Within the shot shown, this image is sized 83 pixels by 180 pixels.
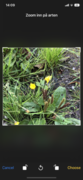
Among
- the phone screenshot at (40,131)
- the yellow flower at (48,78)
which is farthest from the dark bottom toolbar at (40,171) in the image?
the yellow flower at (48,78)

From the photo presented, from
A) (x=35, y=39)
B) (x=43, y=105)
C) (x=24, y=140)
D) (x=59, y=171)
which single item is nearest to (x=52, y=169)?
(x=59, y=171)

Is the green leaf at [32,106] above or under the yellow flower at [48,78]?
under

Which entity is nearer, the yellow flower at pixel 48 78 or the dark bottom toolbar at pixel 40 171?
the dark bottom toolbar at pixel 40 171

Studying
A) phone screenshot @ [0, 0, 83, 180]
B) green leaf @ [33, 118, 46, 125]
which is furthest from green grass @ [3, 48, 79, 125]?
phone screenshot @ [0, 0, 83, 180]

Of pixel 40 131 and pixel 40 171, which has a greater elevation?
pixel 40 131

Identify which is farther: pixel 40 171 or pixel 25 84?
pixel 25 84

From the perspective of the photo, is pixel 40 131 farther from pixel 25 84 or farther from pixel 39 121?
pixel 25 84

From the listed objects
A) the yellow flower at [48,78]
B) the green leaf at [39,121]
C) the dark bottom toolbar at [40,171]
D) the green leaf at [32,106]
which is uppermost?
the yellow flower at [48,78]

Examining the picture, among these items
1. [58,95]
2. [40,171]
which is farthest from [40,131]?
[58,95]

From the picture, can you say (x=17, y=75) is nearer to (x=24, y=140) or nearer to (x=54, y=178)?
(x=24, y=140)

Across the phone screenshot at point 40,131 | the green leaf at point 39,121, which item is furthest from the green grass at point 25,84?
the phone screenshot at point 40,131

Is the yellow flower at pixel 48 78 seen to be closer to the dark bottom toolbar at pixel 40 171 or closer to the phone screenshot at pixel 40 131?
the phone screenshot at pixel 40 131
